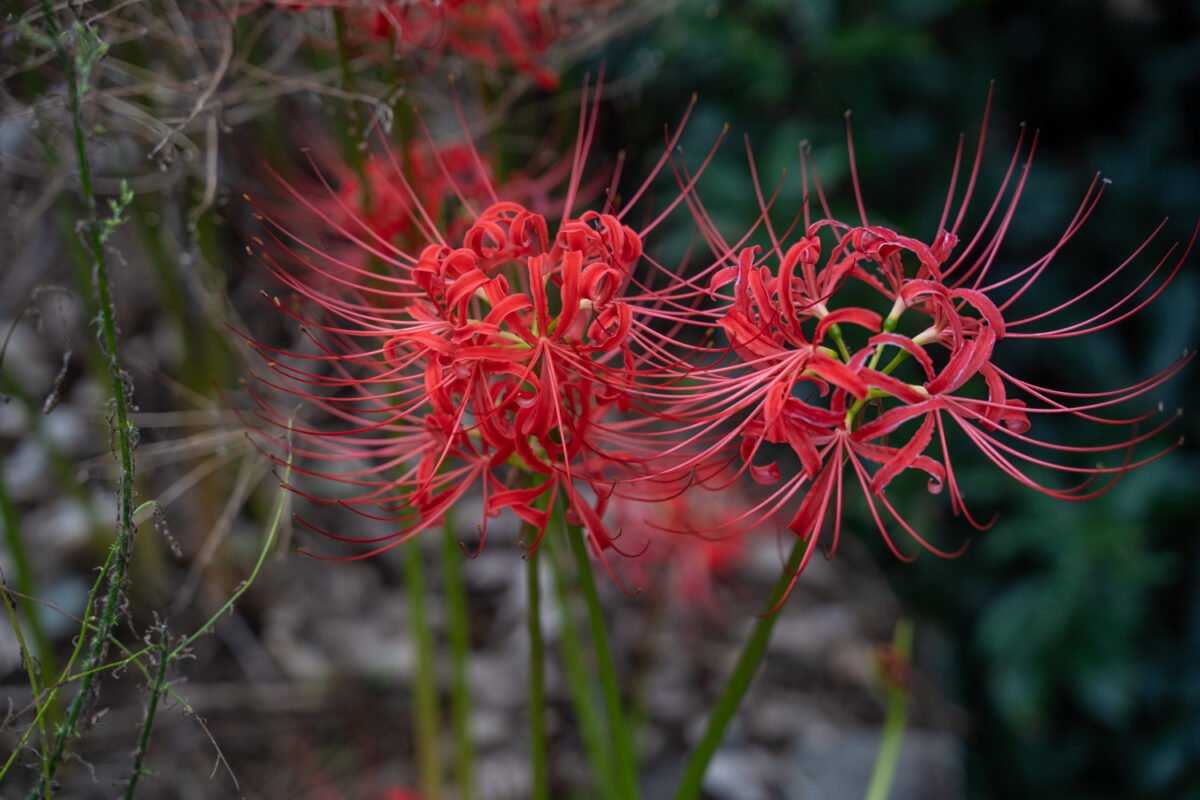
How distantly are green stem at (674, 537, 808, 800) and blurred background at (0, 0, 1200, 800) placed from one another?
774 millimetres

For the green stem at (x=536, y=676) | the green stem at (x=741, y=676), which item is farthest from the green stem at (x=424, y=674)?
the green stem at (x=741, y=676)

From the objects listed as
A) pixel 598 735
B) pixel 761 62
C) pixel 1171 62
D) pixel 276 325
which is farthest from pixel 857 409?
pixel 276 325

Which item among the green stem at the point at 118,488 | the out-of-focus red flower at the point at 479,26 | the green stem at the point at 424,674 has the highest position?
the out-of-focus red flower at the point at 479,26

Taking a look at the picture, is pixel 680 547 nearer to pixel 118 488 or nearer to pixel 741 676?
pixel 741 676

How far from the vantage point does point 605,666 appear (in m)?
0.80

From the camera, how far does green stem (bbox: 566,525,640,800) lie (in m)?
0.74

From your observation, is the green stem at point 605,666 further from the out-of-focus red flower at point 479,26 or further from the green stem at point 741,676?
the out-of-focus red flower at point 479,26

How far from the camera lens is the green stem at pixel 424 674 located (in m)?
1.24

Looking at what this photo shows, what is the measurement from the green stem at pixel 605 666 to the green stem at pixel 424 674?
1.50 ft

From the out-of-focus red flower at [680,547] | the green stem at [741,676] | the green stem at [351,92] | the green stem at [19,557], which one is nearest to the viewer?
the green stem at [741,676]

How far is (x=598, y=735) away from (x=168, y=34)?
946 millimetres

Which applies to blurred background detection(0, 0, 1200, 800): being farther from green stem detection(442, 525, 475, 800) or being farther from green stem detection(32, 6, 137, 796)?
green stem detection(32, 6, 137, 796)

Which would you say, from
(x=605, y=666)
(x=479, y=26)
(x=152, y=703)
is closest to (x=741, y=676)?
(x=605, y=666)

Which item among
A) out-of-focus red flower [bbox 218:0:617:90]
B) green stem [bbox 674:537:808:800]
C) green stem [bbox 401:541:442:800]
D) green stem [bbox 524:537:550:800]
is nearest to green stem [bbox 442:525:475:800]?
green stem [bbox 401:541:442:800]
